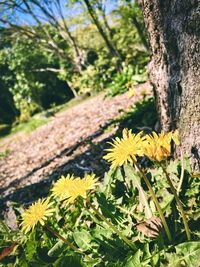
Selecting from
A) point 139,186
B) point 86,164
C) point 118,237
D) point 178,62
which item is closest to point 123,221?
point 118,237

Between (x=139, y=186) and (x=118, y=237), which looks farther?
(x=139, y=186)

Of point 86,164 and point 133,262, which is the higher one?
point 133,262

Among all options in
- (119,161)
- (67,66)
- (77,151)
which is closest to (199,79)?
(119,161)

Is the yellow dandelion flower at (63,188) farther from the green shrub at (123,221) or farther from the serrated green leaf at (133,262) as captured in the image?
the serrated green leaf at (133,262)

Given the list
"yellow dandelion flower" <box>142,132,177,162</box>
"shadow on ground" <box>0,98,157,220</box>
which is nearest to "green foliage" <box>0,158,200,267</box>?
"yellow dandelion flower" <box>142,132,177,162</box>

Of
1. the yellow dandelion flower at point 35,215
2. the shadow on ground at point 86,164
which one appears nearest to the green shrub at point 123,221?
the yellow dandelion flower at point 35,215

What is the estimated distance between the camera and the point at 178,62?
2.56 m

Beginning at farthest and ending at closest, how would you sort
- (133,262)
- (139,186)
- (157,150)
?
(139,186), (133,262), (157,150)

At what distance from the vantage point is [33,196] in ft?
15.4

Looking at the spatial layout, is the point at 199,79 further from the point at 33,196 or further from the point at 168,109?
the point at 33,196

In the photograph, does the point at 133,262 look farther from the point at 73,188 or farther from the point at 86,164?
the point at 86,164

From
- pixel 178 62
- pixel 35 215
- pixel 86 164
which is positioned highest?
pixel 178 62

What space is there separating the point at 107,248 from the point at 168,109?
1.28m

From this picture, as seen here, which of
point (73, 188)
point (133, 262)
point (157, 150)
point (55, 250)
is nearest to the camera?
point (157, 150)
